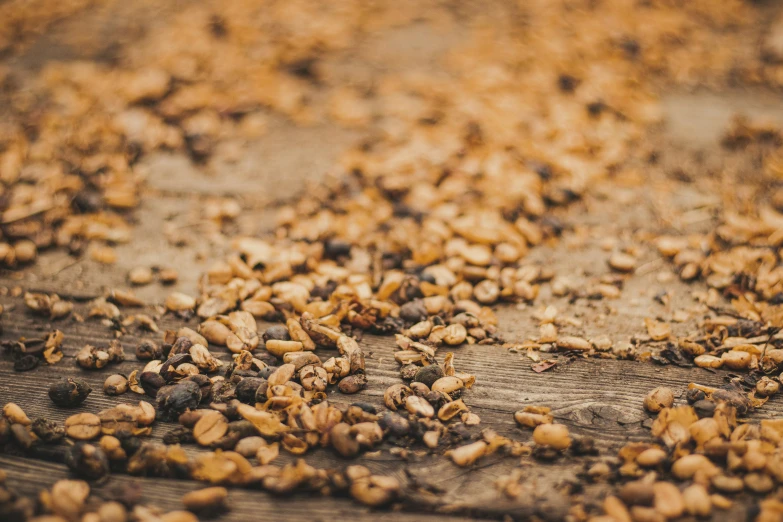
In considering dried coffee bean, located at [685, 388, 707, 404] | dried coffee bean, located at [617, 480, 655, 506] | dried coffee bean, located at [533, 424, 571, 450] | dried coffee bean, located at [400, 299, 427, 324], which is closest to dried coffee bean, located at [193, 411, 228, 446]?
dried coffee bean, located at [400, 299, 427, 324]

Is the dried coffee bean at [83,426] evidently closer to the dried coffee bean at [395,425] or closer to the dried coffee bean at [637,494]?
the dried coffee bean at [395,425]

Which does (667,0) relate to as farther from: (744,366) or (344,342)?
(344,342)

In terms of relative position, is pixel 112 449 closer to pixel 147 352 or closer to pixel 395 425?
pixel 147 352

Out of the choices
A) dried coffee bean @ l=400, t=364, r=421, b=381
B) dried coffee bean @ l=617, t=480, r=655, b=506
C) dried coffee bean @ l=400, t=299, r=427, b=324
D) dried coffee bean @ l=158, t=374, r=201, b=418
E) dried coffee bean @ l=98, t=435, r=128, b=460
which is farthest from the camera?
dried coffee bean @ l=400, t=299, r=427, b=324

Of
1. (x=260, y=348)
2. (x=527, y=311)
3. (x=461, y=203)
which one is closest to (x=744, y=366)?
(x=527, y=311)

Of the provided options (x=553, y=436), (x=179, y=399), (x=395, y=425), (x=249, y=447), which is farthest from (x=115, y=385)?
(x=553, y=436)

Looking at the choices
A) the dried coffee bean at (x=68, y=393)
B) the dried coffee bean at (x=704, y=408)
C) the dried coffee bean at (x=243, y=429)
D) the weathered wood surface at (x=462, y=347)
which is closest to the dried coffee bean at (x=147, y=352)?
the weathered wood surface at (x=462, y=347)

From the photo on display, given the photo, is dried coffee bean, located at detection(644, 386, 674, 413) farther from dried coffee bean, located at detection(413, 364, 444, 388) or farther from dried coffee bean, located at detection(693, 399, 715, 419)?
dried coffee bean, located at detection(413, 364, 444, 388)
